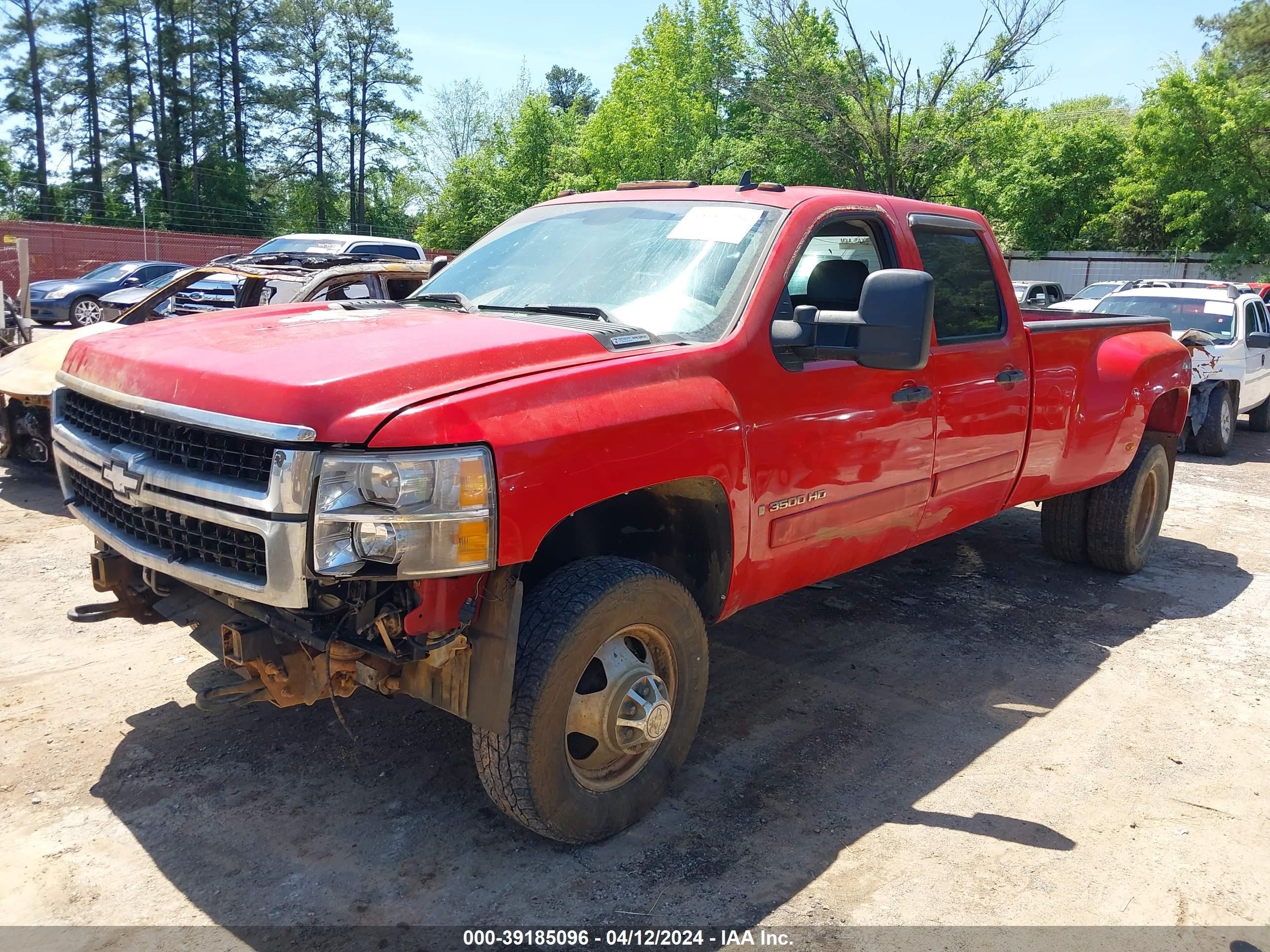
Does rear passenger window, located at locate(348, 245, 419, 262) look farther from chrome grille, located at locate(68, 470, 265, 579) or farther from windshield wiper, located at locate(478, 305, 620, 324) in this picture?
chrome grille, located at locate(68, 470, 265, 579)

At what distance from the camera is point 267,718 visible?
4027 millimetres

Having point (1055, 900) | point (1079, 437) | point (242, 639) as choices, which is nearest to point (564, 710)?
point (242, 639)

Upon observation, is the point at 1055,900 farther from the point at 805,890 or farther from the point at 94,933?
the point at 94,933

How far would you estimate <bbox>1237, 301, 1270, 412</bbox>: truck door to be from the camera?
39.6 feet

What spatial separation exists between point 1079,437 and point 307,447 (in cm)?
431

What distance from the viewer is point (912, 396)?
13.7ft

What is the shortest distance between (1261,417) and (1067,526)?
9.60 metres

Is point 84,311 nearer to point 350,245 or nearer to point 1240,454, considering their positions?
point 350,245

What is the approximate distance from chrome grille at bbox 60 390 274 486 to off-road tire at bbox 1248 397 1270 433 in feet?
47.8

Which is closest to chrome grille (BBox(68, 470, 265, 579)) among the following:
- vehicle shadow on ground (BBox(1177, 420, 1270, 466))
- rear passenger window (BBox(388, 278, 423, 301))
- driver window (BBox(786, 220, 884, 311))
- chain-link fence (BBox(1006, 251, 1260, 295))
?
driver window (BBox(786, 220, 884, 311))

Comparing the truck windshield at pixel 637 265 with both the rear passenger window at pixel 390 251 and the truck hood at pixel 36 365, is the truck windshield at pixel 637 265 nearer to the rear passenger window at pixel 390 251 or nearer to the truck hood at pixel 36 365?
the truck hood at pixel 36 365

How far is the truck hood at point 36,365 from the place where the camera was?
6.94 m

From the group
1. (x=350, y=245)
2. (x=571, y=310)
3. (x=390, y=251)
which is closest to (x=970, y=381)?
(x=571, y=310)

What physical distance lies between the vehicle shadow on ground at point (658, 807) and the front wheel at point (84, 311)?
69.9 feet
